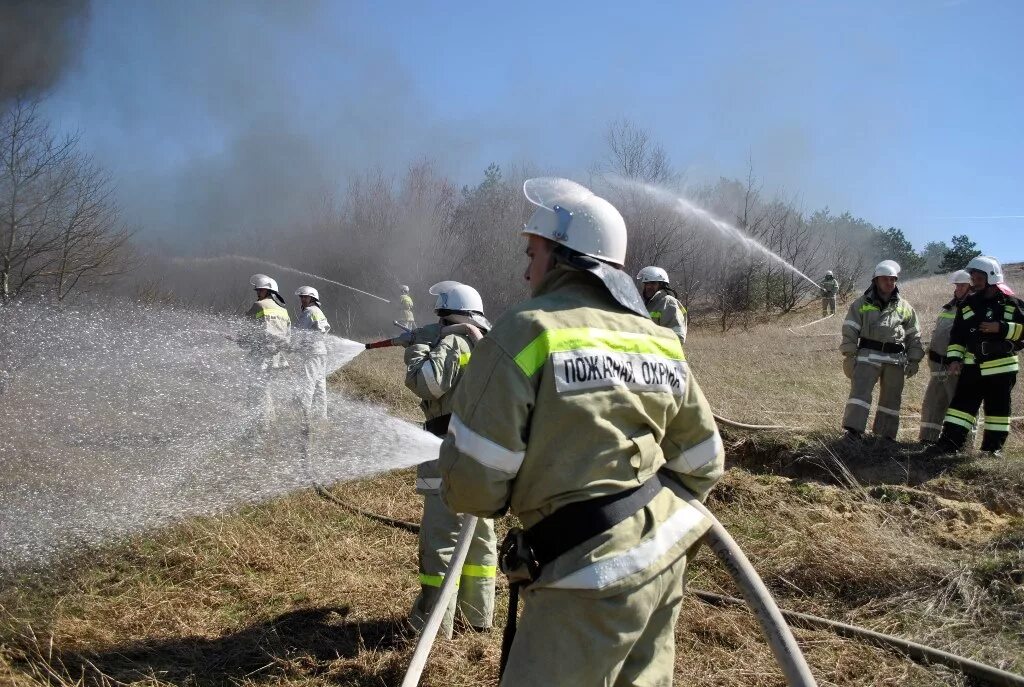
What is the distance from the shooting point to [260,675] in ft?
12.1

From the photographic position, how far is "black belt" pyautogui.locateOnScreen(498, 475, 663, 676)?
201cm

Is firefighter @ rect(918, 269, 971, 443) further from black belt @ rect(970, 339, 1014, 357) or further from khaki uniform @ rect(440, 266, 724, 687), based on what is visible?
khaki uniform @ rect(440, 266, 724, 687)

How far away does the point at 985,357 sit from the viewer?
736 centimetres

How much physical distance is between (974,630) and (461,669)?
2474mm

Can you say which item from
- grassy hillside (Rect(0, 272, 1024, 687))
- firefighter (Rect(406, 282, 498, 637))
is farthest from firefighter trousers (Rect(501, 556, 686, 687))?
firefighter (Rect(406, 282, 498, 637))

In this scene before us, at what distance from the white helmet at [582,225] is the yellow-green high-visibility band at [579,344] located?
0.26 m

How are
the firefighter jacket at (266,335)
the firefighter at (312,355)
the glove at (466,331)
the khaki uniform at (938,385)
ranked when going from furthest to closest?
the firefighter at (312,355)
the firefighter jacket at (266,335)
the khaki uniform at (938,385)
the glove at (466,331)

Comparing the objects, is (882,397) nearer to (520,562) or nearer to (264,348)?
(264,348)

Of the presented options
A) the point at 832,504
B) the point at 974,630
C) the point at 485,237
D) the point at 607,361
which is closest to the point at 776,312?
the point at 485,237

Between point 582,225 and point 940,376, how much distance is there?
7244mm

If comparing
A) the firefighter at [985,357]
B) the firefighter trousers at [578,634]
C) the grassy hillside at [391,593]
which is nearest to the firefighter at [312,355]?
the grassy hillside at [391,593]

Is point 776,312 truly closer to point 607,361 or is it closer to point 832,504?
point 832,504

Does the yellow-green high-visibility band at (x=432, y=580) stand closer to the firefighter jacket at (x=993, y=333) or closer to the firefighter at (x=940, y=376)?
the firefighter jacket at (x=993, y=333)

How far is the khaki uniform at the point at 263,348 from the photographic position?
329 inches
